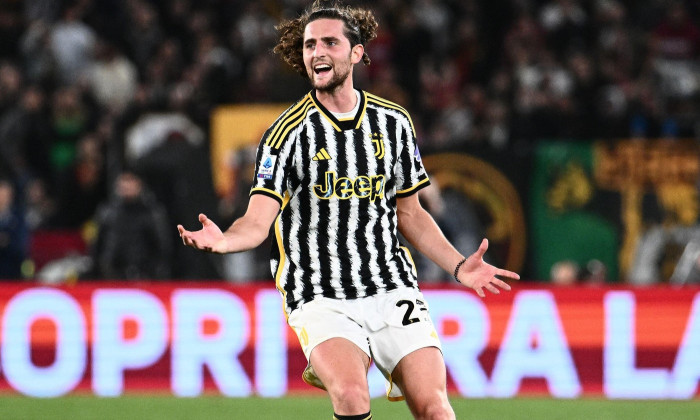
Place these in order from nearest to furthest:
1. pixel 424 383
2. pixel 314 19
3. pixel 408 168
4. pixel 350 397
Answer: pixel 350 397
pixel 424 383
pixel 314 19
pixel 408 168

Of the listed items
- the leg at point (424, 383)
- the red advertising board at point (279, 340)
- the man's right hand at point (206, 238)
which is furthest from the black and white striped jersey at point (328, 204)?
the red advertising board at point (279, 340)

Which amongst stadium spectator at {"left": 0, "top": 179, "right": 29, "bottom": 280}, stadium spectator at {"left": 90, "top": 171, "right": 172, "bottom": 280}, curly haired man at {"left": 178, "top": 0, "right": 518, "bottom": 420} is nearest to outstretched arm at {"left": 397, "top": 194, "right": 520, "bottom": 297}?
curly haired man at {"left": 178, "top": 0, "right": 518, "bottom": 420}

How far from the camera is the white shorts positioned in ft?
16.4

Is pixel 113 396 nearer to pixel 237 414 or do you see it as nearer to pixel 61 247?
pixel 237 414

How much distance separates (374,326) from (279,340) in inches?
173

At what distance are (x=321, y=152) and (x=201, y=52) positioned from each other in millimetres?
8588

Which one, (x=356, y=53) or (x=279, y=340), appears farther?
(x=279, y=340)

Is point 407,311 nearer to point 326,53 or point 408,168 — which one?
point 408,168

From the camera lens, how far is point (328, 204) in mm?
5125

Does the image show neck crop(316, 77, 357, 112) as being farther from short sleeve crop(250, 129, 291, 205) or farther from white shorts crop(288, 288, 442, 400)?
white shorts crop(288, 288, 442, 400)

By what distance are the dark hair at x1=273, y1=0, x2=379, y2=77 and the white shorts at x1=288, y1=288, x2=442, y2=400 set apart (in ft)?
3.44

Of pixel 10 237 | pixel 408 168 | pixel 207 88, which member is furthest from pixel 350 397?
pixel 207 88

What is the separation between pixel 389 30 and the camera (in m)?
14.1

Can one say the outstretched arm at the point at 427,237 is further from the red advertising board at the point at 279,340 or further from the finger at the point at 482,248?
the red advertising board at the point at 279,340
